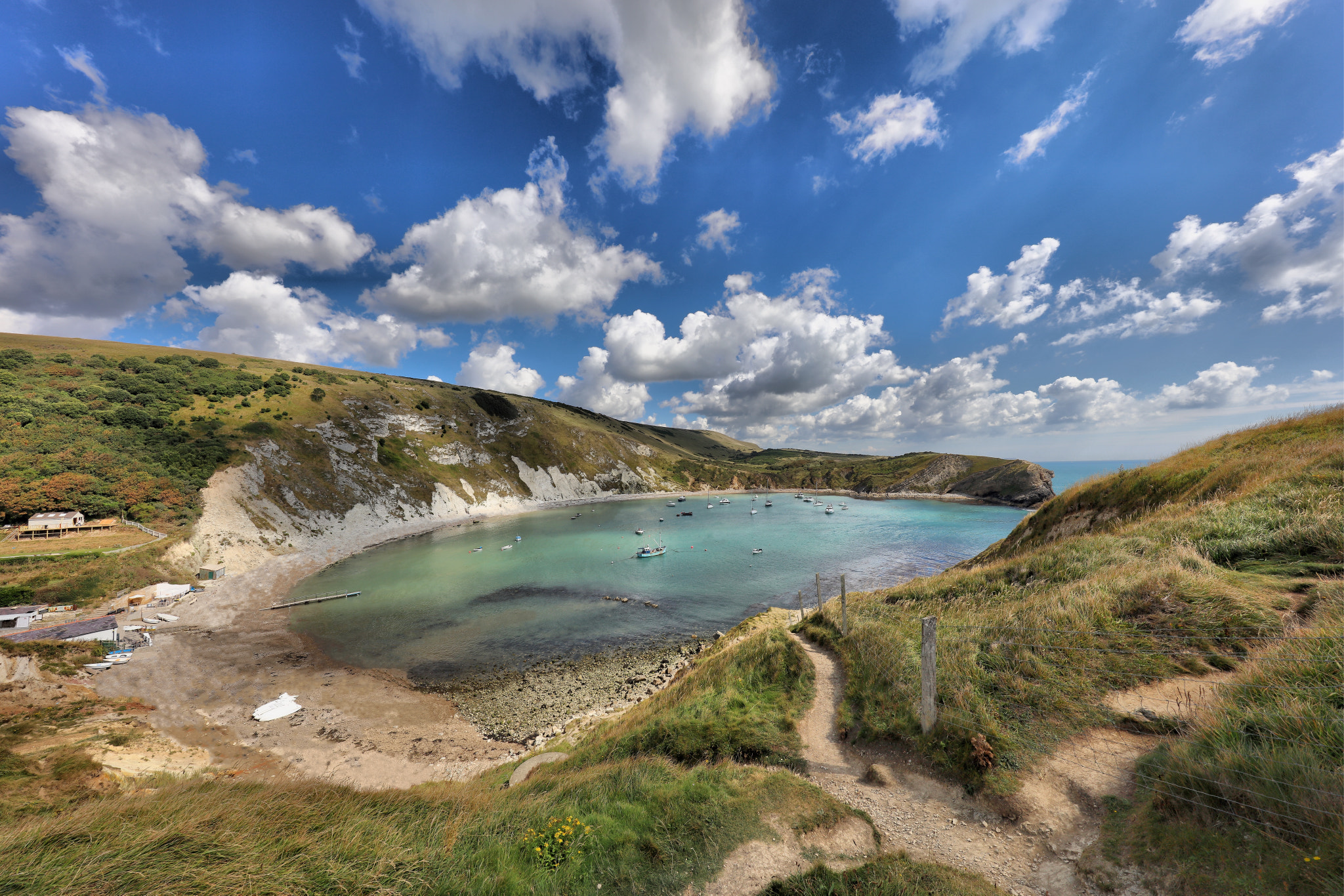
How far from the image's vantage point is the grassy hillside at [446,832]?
4121mm

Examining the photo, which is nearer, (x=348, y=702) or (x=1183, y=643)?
(x=1183, y=643)

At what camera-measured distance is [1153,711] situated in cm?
728

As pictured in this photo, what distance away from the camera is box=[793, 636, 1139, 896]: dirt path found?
5.66 m

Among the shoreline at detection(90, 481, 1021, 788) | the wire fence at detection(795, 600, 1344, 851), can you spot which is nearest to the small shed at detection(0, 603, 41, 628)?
the shoreline at detection(90, 481, 1021, 788)

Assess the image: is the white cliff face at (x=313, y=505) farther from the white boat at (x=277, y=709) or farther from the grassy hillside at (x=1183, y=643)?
the grassy hillside at (x=1183, y=643)

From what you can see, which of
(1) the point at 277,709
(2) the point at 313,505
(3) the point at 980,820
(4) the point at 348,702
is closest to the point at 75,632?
(1) the point at 277,709

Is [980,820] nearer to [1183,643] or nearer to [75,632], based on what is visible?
[1183,643]

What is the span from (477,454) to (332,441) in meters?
28.4

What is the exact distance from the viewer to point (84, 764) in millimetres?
12227

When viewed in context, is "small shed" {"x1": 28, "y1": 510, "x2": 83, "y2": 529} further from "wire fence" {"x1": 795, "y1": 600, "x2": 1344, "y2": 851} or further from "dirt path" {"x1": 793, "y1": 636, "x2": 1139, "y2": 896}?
→ "wire fence" {"x1": 795, "y1": 600, "x2": 1344, "y2": 851}

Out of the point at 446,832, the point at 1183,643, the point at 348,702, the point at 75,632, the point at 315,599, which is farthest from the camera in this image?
the point at 315,599

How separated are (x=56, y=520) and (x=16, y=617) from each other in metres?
16.9

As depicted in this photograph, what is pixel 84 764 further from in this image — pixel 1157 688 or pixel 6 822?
pixel 1157 688

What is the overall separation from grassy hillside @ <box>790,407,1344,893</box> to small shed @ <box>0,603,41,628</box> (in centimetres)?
4302
